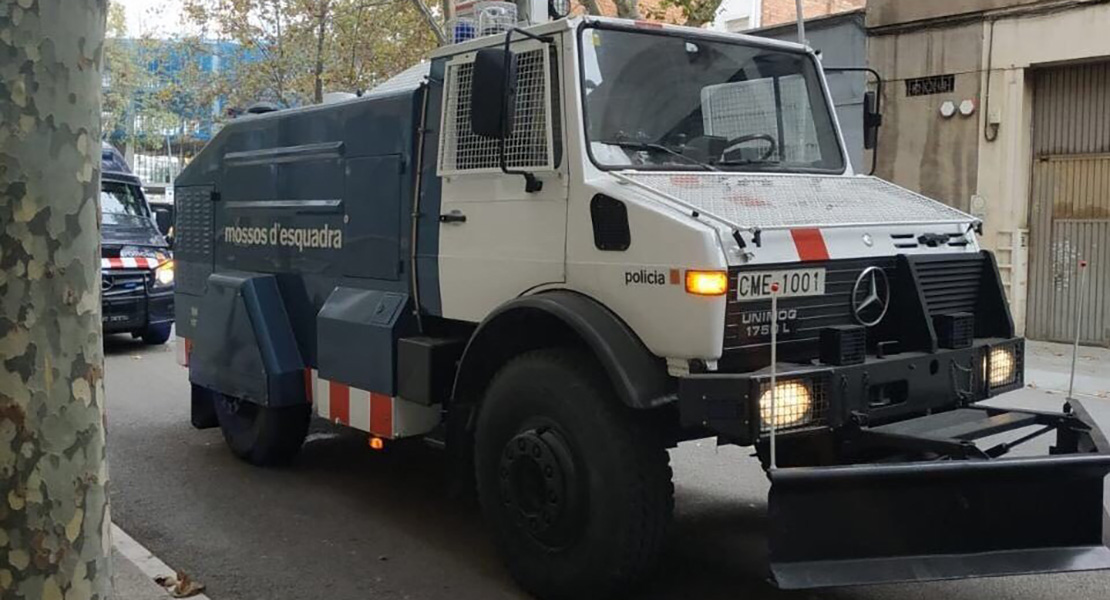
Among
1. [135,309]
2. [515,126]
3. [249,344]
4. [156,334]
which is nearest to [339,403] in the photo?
[249,344]

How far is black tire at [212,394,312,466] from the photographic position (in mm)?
6719

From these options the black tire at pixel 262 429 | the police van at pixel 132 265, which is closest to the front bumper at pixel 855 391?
the black tire at pixel 262 429

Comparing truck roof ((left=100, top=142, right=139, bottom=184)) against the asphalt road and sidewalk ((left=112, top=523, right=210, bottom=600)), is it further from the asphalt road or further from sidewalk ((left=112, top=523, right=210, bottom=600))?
sidewalk ((left=112, top=523, right=210, bottom=600))

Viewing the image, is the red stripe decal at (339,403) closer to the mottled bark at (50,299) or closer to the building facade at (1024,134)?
the mottled bark at (50,299)

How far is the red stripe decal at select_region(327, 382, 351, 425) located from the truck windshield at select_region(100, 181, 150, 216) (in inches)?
354

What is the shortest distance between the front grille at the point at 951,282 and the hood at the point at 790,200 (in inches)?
8.3

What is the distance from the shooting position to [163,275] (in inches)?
521

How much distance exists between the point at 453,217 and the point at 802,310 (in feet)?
6.17

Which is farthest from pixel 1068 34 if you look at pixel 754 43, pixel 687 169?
pixel 687 169

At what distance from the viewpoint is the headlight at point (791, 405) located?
3839 mm

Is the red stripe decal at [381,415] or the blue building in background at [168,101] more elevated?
the blue building in background at [168,101]

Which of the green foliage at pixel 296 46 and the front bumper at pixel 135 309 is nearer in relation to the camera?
the front bumper at pixel 135 309

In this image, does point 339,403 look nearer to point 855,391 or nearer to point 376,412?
point 376,412

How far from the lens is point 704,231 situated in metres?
3.94
